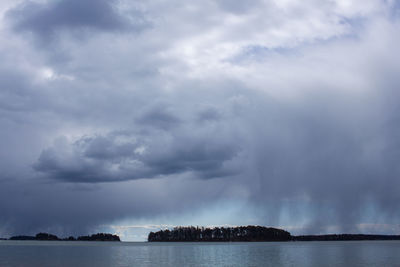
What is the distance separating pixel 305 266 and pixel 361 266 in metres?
14.9

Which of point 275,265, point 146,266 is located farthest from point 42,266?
point 275,265

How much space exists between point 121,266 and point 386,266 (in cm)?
7093

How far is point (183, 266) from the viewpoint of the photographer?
110875 millimetres

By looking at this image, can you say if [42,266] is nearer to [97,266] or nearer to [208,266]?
[97,266]

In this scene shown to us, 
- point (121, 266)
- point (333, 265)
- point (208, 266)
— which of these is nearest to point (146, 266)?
point (121, 266)

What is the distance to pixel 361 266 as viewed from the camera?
352 ft

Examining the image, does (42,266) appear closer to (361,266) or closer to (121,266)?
(121,266)

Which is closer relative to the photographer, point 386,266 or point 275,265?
point 386,266

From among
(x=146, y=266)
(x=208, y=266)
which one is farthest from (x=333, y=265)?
(x=146, y=266)

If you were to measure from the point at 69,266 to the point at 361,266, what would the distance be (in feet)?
258

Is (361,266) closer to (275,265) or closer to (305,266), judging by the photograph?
(305,266)

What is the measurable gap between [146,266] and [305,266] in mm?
43405

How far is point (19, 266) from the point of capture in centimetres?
10762

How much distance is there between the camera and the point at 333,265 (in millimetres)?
111000
